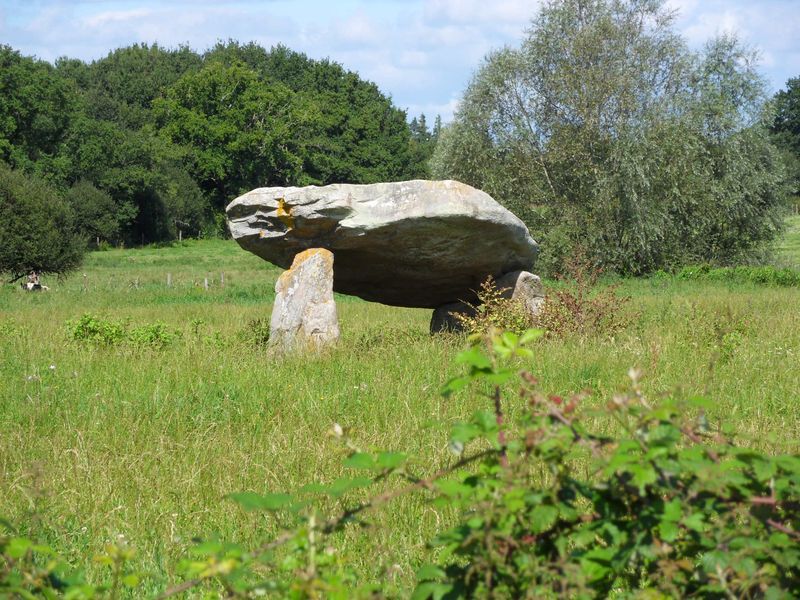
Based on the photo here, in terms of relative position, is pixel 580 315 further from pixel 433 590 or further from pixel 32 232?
pixel 32 232

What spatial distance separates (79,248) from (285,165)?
3662 centimetres

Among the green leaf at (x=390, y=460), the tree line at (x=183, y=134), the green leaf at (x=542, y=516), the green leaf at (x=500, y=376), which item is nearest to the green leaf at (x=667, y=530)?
the green leaf at (x=542, y=516)

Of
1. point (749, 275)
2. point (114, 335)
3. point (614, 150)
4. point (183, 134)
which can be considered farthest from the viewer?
point (183, 134)

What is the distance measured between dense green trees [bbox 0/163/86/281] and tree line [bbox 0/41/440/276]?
15.1 metres

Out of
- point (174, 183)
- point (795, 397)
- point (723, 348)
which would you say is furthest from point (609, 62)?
point (174, 183)

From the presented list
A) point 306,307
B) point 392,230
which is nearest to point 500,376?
point 306,307

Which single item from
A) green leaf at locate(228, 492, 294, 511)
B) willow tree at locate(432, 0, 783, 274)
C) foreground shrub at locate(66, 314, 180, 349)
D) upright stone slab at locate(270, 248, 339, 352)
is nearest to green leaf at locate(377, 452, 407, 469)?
green leaf at locate(228, 492, 294, 511)

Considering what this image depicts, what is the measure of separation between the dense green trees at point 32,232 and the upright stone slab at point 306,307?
19.9 meters

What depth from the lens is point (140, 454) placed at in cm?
525

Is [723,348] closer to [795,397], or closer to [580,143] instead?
[795,397]

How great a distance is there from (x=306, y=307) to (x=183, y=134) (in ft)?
190

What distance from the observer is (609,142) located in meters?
27.9

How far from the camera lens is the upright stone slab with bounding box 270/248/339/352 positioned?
9.94 meters

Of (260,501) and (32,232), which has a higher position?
(32,232)
